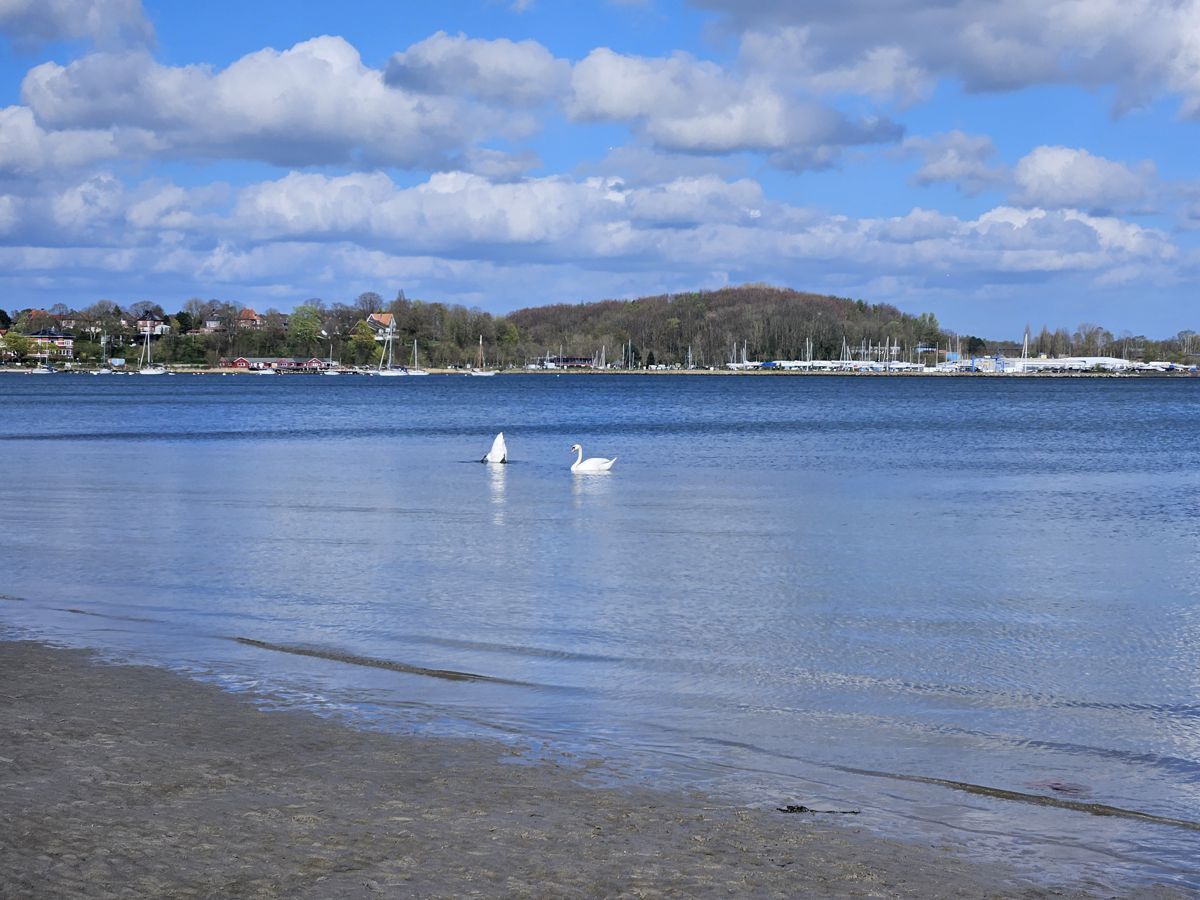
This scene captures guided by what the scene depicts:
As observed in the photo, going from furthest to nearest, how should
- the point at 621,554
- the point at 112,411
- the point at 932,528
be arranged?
1. the point at 112,411
2. the point at 932,528
3. the point at 621,554

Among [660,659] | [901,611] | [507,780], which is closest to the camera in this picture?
[507,780]

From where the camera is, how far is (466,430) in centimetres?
7525

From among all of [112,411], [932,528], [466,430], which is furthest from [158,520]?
[112,411]

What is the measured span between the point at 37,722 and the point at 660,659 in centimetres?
642

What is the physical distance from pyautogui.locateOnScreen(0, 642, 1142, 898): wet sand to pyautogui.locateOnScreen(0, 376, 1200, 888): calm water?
0.63 metres

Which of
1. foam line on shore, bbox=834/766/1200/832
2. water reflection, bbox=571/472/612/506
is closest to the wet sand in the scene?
foam line on shore, bbox=834/766/1200/832

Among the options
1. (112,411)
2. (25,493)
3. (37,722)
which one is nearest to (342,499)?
(25,493)

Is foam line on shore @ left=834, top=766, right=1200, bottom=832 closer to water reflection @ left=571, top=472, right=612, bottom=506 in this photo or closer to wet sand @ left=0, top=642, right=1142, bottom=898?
wet sand @ left=0, top=642, right=1142, bottom=898

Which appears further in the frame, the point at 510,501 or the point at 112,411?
the point at 112,411

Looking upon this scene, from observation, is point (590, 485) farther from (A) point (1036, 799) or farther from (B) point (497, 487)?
(A) point (1036, 799)

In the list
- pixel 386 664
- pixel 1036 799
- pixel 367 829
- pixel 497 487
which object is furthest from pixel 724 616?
pixel 497 487

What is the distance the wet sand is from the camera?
7.29m

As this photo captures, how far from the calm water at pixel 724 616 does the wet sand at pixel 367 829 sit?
0.63m

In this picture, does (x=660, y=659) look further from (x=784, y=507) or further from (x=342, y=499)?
(x=342, y=499)
